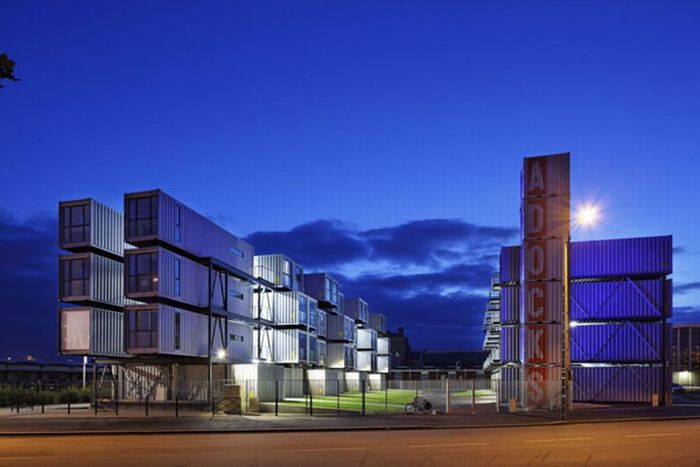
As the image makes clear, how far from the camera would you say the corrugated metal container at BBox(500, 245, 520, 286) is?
43250mm

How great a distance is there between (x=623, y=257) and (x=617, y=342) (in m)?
5.22

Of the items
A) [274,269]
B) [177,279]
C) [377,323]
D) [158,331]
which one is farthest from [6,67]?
[377,323]

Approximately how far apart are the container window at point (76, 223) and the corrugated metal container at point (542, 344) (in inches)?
986

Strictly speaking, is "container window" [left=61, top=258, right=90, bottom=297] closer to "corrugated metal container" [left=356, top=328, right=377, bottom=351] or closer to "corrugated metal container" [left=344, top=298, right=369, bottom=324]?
"corrugated metal container" [left=344, top=298, right=369, bottom=324]

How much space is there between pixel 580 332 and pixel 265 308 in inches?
978

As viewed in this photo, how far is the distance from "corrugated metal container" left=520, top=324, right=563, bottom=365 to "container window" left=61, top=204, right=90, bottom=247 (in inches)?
986

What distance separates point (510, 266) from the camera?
43375 mm

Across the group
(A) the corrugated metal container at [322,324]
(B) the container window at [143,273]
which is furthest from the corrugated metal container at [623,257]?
(A) the corrugated metal container at [322,324]

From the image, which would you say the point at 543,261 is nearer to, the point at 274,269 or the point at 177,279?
the point at 177,279

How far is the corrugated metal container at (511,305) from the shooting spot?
43219 millimetres

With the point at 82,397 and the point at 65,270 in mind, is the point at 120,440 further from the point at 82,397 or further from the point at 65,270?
the point at 82,397

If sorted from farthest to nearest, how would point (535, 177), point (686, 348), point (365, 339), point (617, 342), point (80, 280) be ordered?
point (686, 348) < point (365, 339) < point (617, 342) < point (80, 280) < point (535, 177)

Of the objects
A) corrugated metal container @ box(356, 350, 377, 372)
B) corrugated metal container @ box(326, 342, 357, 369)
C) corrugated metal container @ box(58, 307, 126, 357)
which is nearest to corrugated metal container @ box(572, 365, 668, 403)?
corrugated metal container @ box(58, 307, 126, 357)

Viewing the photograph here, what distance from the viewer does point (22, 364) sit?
84.2m
